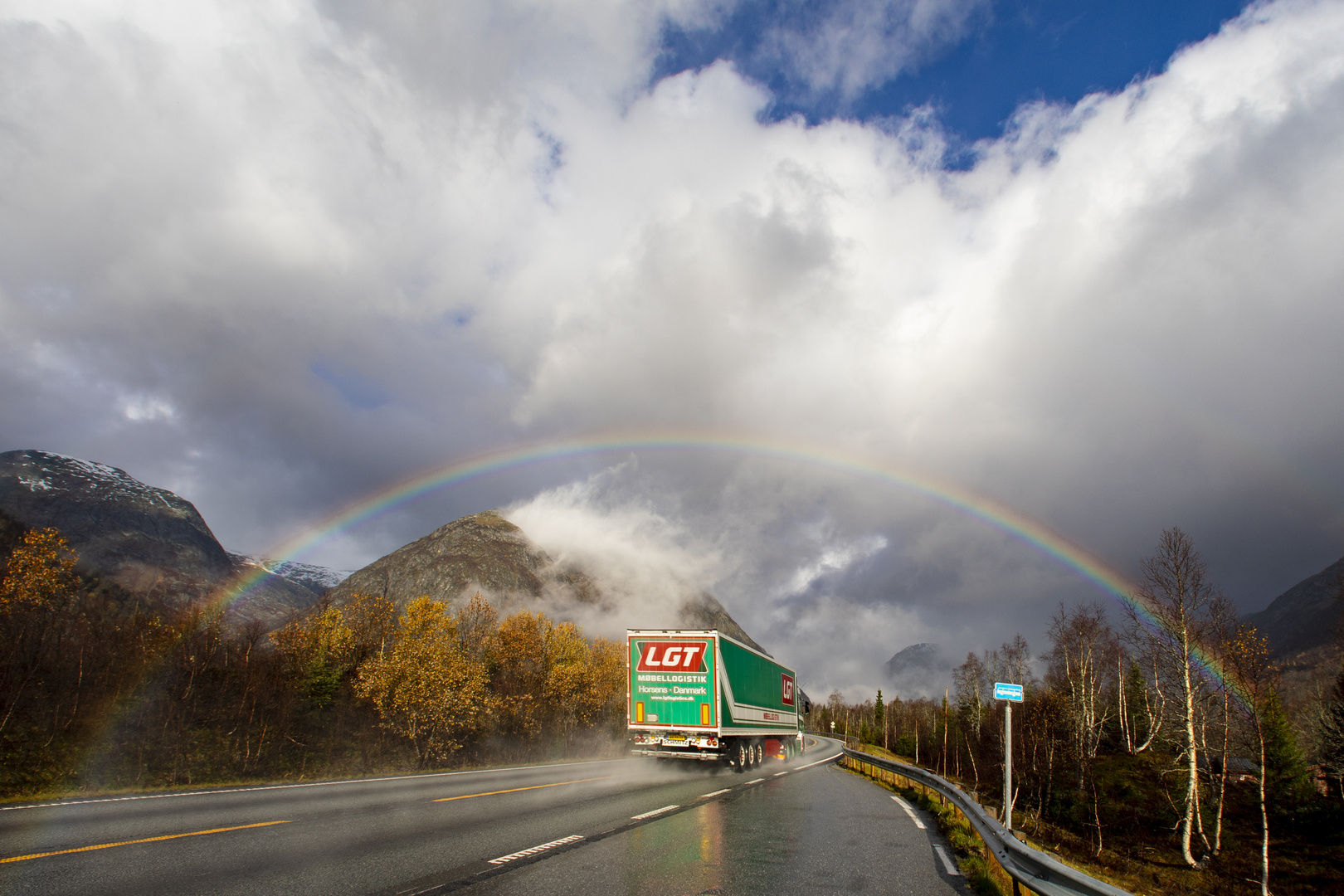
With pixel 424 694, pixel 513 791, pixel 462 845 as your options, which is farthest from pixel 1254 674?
pixel 424 694

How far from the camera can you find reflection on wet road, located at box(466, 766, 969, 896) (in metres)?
7.22

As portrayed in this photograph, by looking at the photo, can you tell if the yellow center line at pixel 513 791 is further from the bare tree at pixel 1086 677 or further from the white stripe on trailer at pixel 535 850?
the bare tree at pixel 1086 677

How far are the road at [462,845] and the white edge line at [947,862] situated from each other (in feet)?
0.30

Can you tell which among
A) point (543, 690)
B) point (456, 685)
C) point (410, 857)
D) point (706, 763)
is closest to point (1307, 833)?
point (706, 763)

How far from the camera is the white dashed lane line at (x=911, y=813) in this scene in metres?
13.7

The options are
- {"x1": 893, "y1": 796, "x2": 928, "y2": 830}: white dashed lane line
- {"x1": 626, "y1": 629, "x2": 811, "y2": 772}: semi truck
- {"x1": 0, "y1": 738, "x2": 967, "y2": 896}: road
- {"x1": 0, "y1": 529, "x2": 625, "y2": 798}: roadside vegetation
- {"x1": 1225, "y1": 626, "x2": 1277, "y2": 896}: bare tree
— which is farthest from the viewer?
{"x1": 1225, "y1": 626, "x2": 1277, "y2": 896}: bare tree

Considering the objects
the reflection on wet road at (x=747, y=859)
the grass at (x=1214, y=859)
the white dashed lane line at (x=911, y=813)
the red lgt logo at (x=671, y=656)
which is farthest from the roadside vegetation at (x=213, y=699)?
the white dashed lane line at (x=911, y=813)

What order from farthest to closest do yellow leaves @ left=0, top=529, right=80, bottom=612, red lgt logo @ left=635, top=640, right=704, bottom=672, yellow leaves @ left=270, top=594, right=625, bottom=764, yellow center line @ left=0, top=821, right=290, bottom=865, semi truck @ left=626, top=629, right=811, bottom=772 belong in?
yellow leaves @ left=270, top=594, right=625, bottom=764
yellow leaves @ left=0, top=529, right=80, bottom=612
red lgt logo @ left=635, top=640, right=704, bottom=672
semi truck @ left=626, top=629, right=811, bottom=772
yellow center line @ left=0, top=821, right=290, bottom=865

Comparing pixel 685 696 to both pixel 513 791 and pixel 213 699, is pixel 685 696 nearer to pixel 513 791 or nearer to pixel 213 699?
pixel 513 791

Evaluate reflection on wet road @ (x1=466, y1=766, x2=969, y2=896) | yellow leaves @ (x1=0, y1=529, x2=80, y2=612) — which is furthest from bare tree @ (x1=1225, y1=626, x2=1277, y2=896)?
yellow leaves @ (x1=0, y1=529, x2=80, y2=612)

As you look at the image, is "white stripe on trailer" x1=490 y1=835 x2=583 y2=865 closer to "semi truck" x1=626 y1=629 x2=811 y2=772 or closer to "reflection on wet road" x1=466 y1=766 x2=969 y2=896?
"reflection on wet road" x1=466 y1=766 x2=969 y2=896

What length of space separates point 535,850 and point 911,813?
10.8m

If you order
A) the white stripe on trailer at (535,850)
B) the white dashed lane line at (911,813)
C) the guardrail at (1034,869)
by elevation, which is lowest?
the white dashed lane line at (911,813)

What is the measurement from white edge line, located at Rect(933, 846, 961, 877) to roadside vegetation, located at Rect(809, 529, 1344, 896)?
0.38 metres
